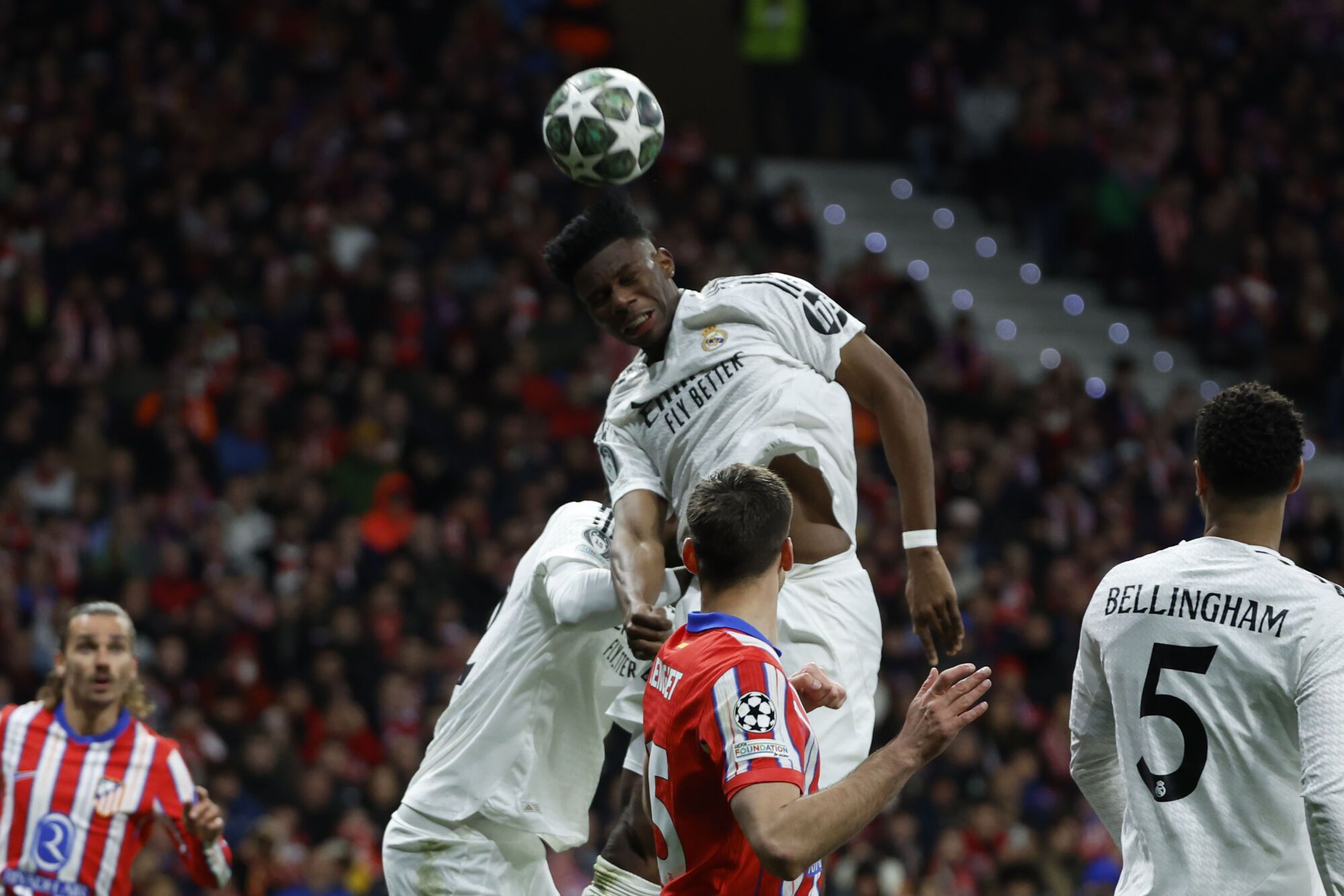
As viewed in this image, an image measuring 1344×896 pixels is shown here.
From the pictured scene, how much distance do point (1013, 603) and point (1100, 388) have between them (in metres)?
4.17

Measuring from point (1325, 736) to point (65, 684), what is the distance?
4.94 meters

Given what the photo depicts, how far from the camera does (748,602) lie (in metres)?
3.63

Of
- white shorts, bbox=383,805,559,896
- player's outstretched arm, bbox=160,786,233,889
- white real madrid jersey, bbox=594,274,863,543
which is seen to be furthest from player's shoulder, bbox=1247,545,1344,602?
player's outstretched arm, bbox=160,786,233,889

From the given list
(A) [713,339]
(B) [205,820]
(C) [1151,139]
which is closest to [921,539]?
(A) [713,339]

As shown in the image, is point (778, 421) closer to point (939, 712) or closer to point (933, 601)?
point (933, 601)

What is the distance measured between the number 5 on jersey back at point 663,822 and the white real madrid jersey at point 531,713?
142 cm

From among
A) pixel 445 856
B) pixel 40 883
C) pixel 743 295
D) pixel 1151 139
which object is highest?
pixel 1151 139

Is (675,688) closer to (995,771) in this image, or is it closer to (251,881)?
(251,881)

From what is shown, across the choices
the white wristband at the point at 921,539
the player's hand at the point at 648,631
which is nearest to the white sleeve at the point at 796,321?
the white wristband at the point at 921,539

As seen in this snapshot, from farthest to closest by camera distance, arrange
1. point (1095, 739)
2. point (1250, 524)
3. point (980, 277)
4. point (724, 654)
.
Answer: point (980, 277)
point (1095, 739)
point (1250, 524)
point (724, 654)

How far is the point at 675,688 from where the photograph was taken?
358 cm

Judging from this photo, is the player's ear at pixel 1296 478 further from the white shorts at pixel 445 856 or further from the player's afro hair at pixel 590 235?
the white shorts at pixel 445 856

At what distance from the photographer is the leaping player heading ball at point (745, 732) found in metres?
3.36

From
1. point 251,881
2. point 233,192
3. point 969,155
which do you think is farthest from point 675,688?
point 969,155
